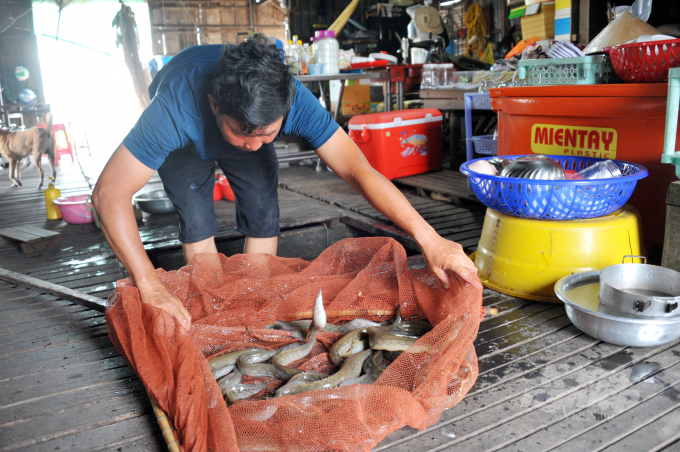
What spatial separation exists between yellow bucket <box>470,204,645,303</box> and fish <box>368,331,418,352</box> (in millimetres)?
782

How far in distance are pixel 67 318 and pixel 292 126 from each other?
1399 millimetres

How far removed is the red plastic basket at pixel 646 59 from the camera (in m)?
2.23

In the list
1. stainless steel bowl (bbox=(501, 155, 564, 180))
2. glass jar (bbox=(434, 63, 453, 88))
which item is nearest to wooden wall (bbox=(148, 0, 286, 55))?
glass jar (bbox=(434, 63, 453, 88))

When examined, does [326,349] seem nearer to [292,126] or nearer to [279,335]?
[279,335]

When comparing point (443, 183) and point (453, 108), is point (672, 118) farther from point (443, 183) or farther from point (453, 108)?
point (453, 108)

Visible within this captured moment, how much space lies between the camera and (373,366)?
5.32ft

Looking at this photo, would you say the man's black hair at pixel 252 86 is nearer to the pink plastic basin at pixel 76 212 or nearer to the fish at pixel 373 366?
the fish at pixel 373 366

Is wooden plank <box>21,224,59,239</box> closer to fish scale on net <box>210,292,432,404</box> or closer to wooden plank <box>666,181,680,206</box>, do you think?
fish scale on net <box>210,292,432,404</box>

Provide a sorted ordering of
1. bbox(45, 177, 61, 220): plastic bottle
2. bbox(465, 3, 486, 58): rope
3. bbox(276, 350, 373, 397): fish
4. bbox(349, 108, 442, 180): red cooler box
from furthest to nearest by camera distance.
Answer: bbox(465, 3, 486, 58): rope, bbox(349, 108, 442, 180): red cooler box, bbox(45, 177, 61, 220): plastic bottle, bbox(276, 350, 373, 397): fish

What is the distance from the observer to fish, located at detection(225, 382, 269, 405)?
5.09 feet

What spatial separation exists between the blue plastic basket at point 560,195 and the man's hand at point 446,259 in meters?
0.54

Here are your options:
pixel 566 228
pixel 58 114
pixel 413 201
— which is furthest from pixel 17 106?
pixel 566 228

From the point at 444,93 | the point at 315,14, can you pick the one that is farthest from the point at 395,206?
the point at 315,14

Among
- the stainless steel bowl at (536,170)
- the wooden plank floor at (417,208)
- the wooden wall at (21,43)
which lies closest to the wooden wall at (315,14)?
the wooden wall at (21,43)
